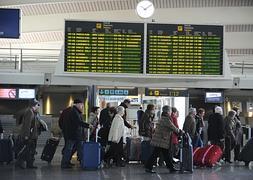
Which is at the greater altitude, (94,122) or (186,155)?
(94,122)

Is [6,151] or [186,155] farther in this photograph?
[6,151]

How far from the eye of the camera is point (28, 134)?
11.1 metres

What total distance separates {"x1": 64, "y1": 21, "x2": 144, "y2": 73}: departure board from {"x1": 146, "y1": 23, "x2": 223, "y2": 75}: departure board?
0.34m

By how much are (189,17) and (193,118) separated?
10.9 meters

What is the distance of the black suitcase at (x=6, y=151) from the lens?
12.0m

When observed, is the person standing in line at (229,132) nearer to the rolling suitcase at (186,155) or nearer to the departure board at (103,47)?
the rolling suitcase at (186,155)

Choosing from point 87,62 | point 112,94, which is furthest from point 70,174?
point 112,94

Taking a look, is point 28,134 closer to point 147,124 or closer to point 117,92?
point 147,124

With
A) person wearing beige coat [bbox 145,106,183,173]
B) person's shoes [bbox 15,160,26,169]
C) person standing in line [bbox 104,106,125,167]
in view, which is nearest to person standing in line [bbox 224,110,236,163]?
person standing in line [bbox 104,106,125,167]

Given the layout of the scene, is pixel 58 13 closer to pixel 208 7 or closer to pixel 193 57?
pixel 208 7

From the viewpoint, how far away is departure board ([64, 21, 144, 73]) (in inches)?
465

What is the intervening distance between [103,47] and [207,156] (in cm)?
360

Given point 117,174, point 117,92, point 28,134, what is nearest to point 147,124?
point 117,174

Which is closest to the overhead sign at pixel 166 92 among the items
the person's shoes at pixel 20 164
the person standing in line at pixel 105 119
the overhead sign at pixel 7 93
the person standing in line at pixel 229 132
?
the overhead sign at pixel 7 93
